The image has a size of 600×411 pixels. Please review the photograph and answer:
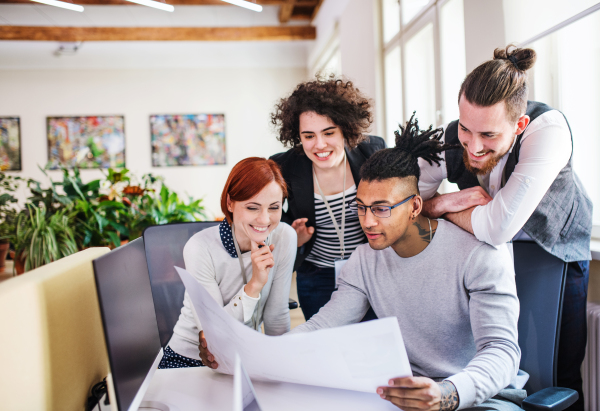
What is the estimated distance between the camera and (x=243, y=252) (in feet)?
4.52

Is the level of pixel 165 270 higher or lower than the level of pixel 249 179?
lower

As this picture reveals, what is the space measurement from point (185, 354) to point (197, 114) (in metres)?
6.35

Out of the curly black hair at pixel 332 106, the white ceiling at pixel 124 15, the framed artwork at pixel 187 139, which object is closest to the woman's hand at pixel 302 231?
the curly black hair at pixel 332 106

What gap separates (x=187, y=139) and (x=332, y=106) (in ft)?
19.4

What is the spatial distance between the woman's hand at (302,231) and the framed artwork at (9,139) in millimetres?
7069

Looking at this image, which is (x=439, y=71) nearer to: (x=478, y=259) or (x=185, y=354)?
(x=478, y=259)

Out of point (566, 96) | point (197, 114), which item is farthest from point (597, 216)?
point (197, 114)

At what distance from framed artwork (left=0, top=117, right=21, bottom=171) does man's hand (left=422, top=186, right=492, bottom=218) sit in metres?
7.68

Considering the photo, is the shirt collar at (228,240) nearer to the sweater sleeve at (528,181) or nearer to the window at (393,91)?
the sweater sleeve at (528,181)

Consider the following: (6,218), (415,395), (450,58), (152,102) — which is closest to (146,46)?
(152,102)

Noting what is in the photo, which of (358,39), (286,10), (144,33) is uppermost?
(286,10)

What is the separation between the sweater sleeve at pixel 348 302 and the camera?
1.22 meters

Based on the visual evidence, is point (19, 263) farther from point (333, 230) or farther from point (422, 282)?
point (422, 282)

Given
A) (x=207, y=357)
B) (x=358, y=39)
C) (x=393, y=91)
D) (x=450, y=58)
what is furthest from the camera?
(x=358, y=39)
